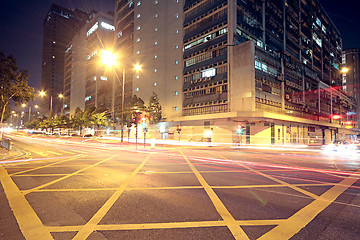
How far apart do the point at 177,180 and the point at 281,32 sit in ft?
178

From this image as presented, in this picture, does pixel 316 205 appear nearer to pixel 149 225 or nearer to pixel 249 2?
pixel 149 225

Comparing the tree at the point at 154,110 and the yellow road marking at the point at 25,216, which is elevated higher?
the tree at the point at 154,110

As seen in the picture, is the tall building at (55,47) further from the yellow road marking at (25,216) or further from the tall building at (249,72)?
the yellow road marking at (25,216)

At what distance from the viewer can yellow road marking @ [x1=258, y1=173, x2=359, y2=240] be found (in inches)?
133

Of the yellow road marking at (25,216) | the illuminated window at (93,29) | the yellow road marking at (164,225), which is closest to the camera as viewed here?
the yellow road marking at (25,216)

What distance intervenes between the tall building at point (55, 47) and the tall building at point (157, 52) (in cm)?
12081

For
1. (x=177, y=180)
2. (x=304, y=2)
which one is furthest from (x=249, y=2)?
(x=177, y=180)

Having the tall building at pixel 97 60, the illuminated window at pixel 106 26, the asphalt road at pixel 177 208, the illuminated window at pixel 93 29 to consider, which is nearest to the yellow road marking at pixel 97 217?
the asphalt road at pixel 177 208

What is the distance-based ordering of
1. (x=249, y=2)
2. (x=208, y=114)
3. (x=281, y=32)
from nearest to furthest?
(x=208, y=114)
(x=249, y=2)
(x=281, y=32)

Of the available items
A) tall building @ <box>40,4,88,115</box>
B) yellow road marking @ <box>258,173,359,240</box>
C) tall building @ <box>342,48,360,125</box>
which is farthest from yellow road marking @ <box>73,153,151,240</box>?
tall building @ <box>40,4,88,115</box>

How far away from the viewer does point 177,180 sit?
23.9ft

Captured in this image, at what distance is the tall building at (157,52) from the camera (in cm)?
4866

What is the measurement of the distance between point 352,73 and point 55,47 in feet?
637

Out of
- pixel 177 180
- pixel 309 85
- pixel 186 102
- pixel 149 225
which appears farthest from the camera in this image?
pixel 309 85
